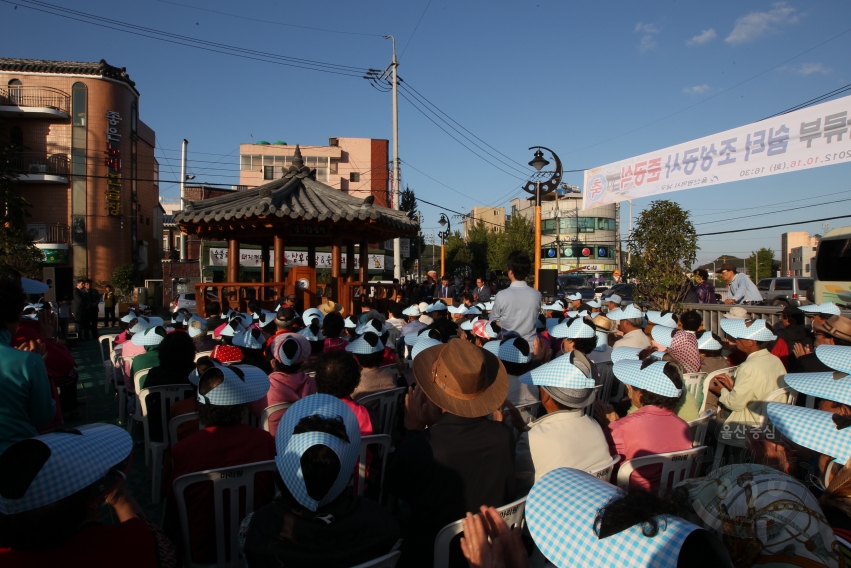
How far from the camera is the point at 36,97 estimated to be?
29312mm

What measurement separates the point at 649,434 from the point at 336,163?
45.2 metres

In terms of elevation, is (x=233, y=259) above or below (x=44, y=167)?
below

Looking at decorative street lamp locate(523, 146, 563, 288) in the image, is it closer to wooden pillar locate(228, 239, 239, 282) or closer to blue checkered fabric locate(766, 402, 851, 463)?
wooden pillar locate(228, 239, 239, 282)

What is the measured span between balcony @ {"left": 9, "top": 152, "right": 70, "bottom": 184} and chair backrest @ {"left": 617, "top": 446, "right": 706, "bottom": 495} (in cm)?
3355

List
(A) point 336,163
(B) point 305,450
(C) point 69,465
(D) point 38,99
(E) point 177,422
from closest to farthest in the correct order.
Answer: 1. (C) point 69,465
2. (B) point 305,450
3. (E) point 177,422
4. (D) point 38,99
5. (A) point 336,163

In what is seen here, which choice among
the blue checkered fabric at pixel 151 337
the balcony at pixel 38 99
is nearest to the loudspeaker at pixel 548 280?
the blue checkered fabric at pixel 151 337

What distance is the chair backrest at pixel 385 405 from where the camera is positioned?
4.54m

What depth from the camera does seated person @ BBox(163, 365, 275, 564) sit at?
2.84 meters

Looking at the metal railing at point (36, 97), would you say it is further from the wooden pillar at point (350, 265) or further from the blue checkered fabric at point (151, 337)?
the blue checkered fabric at point (151, 337)

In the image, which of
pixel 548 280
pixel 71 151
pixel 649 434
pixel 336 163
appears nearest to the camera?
pixel 649 434

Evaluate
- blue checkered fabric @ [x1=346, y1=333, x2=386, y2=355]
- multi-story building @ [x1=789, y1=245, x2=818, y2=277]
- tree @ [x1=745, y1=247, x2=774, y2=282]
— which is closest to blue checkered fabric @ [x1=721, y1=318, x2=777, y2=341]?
blue checkered fabric @ [x1=346, y1=333, x2=386, y2=355]

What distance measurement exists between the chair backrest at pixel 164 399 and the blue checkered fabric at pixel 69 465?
10.1 ft

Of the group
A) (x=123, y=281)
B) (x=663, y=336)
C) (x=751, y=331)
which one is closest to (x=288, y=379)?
(x=663, y=336)

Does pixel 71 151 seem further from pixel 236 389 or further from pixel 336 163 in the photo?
pixel 236 389
